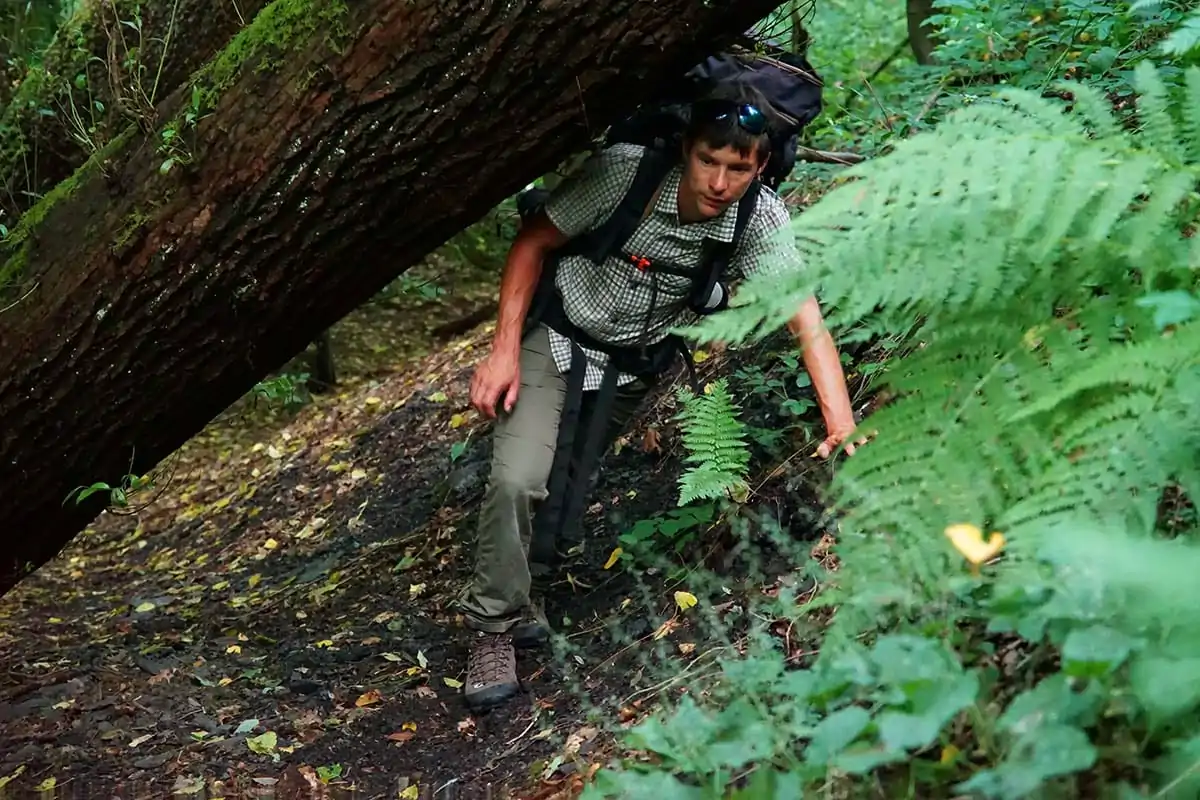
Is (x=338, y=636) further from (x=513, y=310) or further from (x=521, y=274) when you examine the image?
(x=521, y=274)

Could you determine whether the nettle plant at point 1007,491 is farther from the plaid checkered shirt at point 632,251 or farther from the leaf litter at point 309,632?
the plaid checkered shirt at point 632,251

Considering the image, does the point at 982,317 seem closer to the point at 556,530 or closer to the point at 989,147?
the point at 989,147

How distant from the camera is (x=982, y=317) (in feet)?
6.66

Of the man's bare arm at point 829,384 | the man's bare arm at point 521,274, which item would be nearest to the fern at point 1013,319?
the man's bare arm at point 829,384

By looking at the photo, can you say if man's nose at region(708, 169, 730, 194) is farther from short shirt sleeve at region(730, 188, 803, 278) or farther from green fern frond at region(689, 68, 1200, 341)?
green fern frond at region(689, 68, 1200, 341)

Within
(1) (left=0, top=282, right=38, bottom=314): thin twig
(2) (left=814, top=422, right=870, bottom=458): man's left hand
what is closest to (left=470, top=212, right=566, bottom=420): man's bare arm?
(2) (left=814, top=422, right=870, bottom=458): man's left hand

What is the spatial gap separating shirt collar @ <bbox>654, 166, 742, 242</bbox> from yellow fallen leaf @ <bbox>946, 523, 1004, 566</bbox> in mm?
1839

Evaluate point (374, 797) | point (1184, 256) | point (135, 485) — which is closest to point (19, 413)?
point (135, 485)

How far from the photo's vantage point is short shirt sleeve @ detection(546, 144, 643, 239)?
333cm

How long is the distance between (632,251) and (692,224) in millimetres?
227

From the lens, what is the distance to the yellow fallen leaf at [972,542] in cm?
161

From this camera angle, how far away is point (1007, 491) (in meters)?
1.84

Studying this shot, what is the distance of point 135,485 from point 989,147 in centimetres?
298

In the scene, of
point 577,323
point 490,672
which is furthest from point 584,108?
point 490,672
